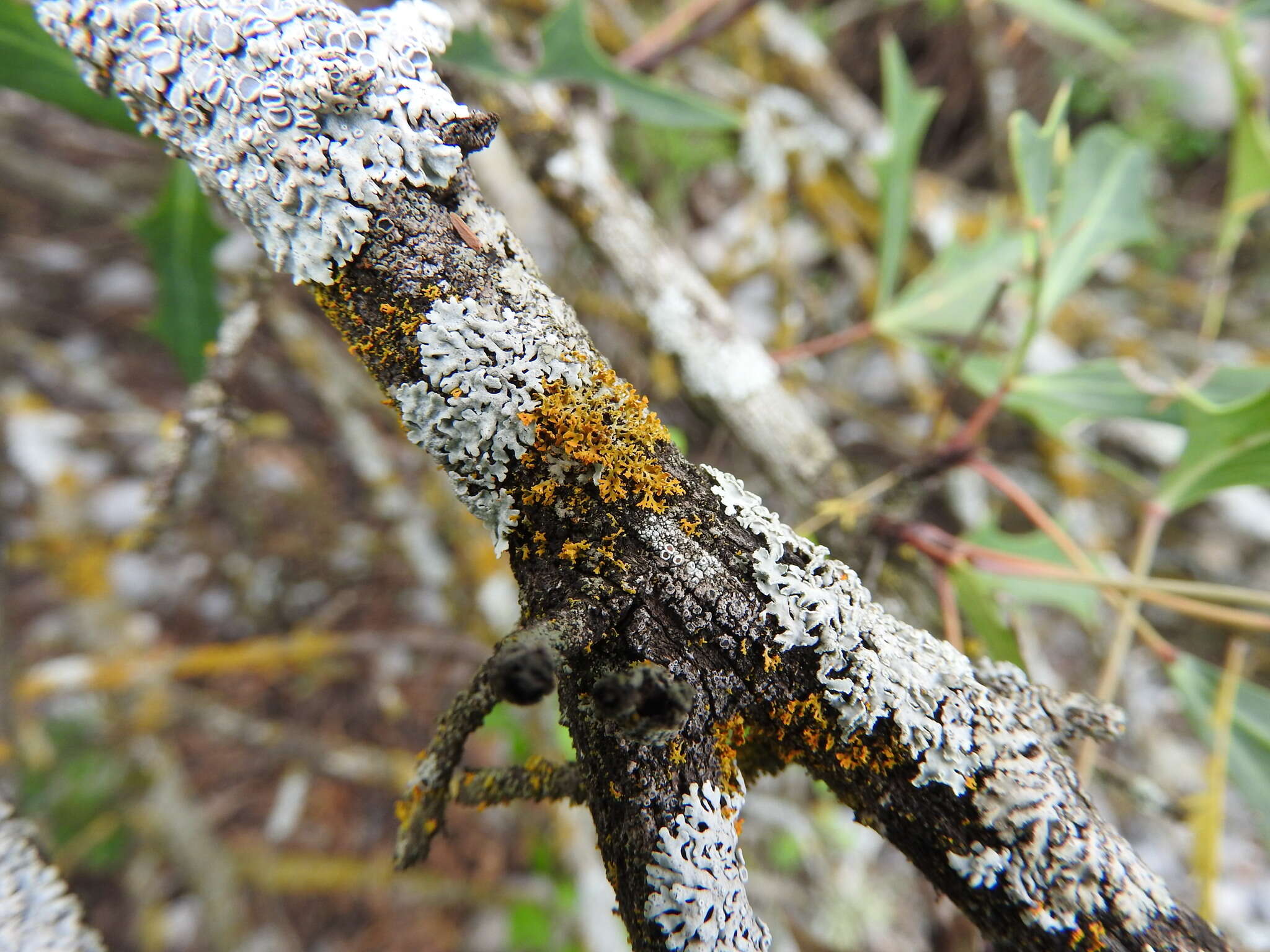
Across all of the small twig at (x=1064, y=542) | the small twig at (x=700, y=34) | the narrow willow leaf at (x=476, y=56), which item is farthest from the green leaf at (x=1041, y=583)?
the small twig at (x=700, y=34)

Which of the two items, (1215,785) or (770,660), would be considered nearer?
(770,660)

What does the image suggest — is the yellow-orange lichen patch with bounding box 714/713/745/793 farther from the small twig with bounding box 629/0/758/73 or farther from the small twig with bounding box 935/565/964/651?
the small twig with bounding box 629/0/758/73

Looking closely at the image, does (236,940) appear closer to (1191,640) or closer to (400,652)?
(400,652)

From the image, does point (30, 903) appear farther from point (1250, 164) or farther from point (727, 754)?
point (1250, 164)

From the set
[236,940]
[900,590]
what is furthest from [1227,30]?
[236,940]

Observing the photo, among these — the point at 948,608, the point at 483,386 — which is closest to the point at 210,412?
the point at 483,386

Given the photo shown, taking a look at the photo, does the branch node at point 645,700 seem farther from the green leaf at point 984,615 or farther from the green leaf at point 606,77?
the green leaf at point 606,77

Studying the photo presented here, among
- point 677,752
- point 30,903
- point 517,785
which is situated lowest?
point 30,903
